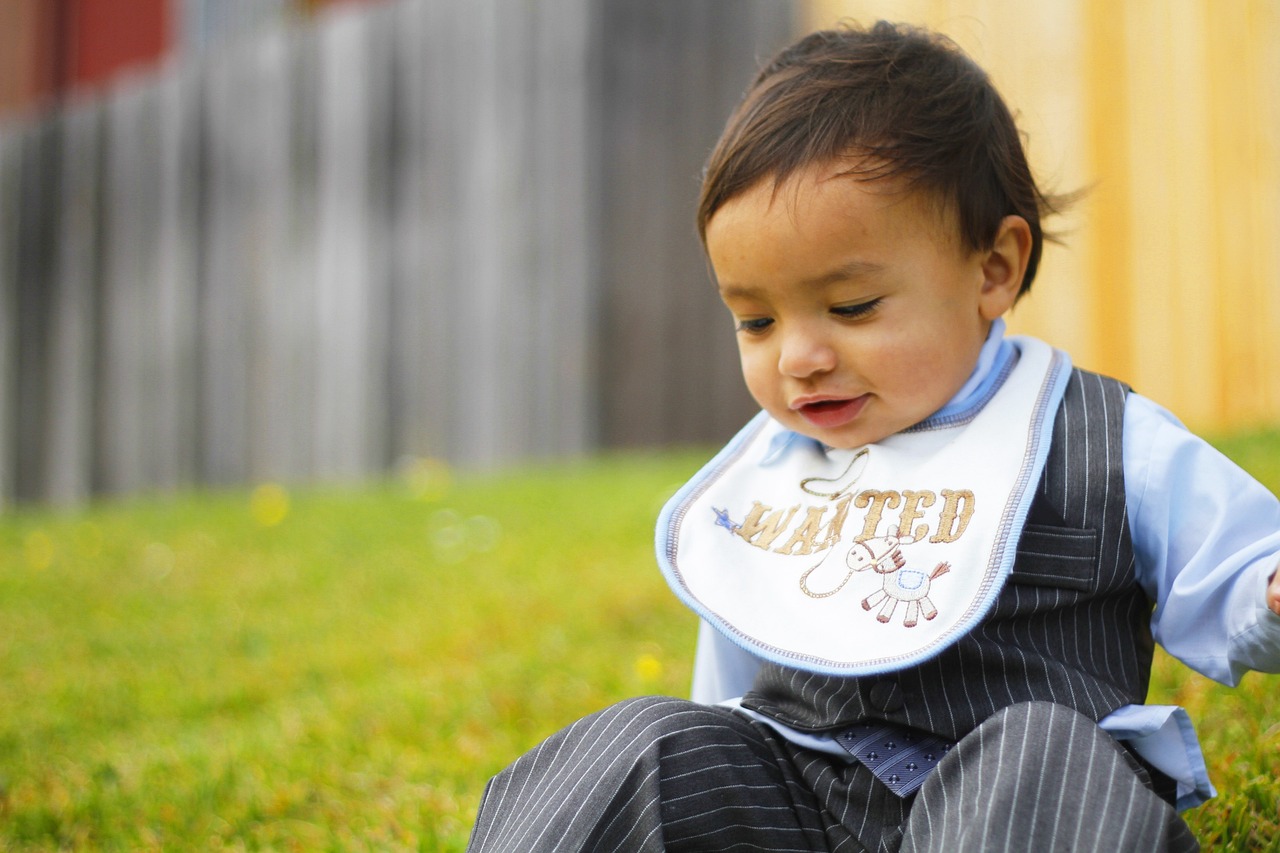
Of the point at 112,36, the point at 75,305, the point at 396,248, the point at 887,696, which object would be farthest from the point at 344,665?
the point at 112,36

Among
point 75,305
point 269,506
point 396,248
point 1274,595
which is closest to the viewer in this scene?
point 1274,595

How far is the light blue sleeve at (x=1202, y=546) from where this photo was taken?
140cm

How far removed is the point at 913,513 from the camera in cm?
161

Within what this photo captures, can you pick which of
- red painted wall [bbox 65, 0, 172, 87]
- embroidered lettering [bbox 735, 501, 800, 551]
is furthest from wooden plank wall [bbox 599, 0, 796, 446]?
red painted wall [bbox 65, 0, 172, 87]

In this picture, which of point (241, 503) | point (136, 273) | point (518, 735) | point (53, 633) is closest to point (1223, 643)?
point (518, 735)

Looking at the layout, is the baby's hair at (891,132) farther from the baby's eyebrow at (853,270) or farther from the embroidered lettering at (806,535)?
the embroidered lettering at (806,535)

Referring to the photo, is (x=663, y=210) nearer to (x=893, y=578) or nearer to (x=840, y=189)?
(x=840, y=189)

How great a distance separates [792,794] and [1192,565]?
0.56 metres

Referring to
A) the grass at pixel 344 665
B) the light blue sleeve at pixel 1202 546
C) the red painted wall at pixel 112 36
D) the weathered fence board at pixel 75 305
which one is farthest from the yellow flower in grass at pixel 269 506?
the red painted wall at pixel 112 36

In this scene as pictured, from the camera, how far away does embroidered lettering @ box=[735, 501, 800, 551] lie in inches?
68.0

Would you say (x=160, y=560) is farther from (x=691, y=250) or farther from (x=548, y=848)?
(x=548, y=848)

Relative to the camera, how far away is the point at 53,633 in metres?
4.11

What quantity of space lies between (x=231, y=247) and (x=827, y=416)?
24.2ft

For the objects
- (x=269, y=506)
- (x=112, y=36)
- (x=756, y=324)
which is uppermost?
(x=112, y=36)
